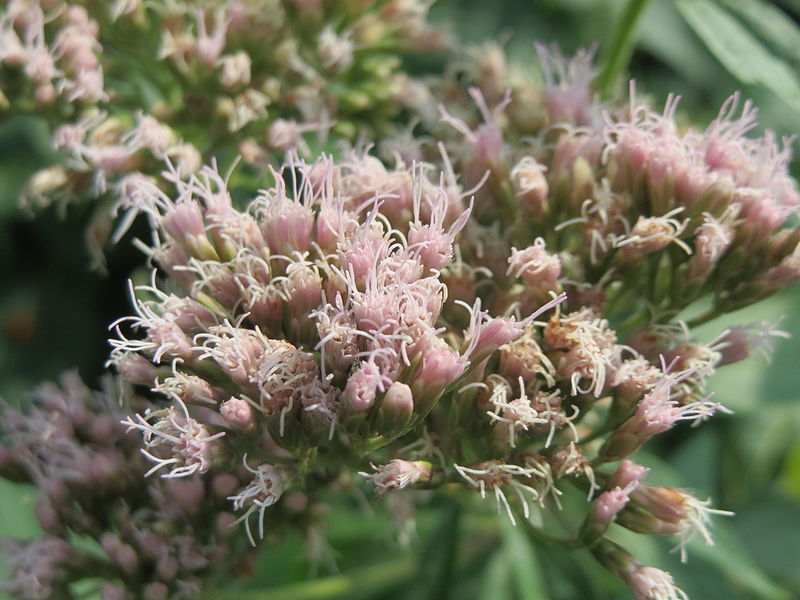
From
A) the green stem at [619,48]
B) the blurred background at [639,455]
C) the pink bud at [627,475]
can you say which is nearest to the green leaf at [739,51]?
the blurred background at [639,455]

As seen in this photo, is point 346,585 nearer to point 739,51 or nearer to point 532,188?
point 532,188

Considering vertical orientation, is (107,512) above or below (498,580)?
above

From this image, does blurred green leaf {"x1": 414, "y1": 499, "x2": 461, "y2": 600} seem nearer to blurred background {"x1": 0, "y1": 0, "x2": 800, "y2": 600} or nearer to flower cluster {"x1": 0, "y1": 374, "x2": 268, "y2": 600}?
blurred background {"x1": 0, "y1": 0, "x2": 800, "y2": 600}

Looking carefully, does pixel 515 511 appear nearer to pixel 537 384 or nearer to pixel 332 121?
pixel 537 384

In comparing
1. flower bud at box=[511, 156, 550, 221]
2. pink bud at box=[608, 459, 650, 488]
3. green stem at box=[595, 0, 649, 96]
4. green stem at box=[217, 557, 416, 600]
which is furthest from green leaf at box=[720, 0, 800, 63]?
green stem at box=[217, 557, 416, 600]

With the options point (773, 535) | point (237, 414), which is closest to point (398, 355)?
point (237, 414)

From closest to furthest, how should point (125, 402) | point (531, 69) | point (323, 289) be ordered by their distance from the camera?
point (323, 289)
point (125, 402)
point (531, 69)

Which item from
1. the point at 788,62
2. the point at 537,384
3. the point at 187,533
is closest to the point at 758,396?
the point at 788,62
